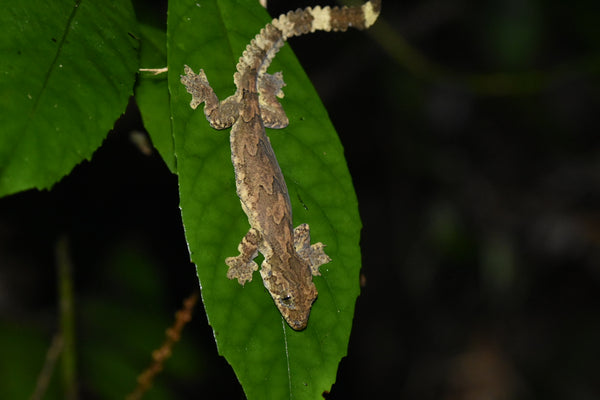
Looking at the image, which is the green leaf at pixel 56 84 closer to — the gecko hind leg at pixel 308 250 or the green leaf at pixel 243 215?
the green leaf at pixel 243 215

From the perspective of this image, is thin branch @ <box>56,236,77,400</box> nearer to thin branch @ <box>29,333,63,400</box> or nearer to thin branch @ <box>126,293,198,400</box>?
thin branch @ <box>29,333,63,400</box>

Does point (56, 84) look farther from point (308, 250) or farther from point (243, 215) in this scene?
point (308, 250)

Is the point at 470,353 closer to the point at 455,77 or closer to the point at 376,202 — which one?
the point at 376,202

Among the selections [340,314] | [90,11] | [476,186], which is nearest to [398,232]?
[476,186]

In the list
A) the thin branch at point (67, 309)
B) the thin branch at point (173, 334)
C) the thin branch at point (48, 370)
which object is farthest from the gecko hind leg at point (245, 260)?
the thin branch at point (48, 370)

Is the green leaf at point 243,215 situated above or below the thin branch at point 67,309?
above

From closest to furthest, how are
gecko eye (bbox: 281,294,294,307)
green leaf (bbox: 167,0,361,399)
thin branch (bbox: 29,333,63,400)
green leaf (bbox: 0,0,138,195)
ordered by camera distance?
1. green leaf (bbox: 0,0,138,195)
2. green leaf (bbox: 167,0,361,399)
3. gecko eye (bbox: 281,294,294,307)
4. thin branch (bbox: 29,333,63,400)

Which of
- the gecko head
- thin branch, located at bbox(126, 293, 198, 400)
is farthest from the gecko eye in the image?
thin branch, located at bbox(126, 293, 198, 400)
